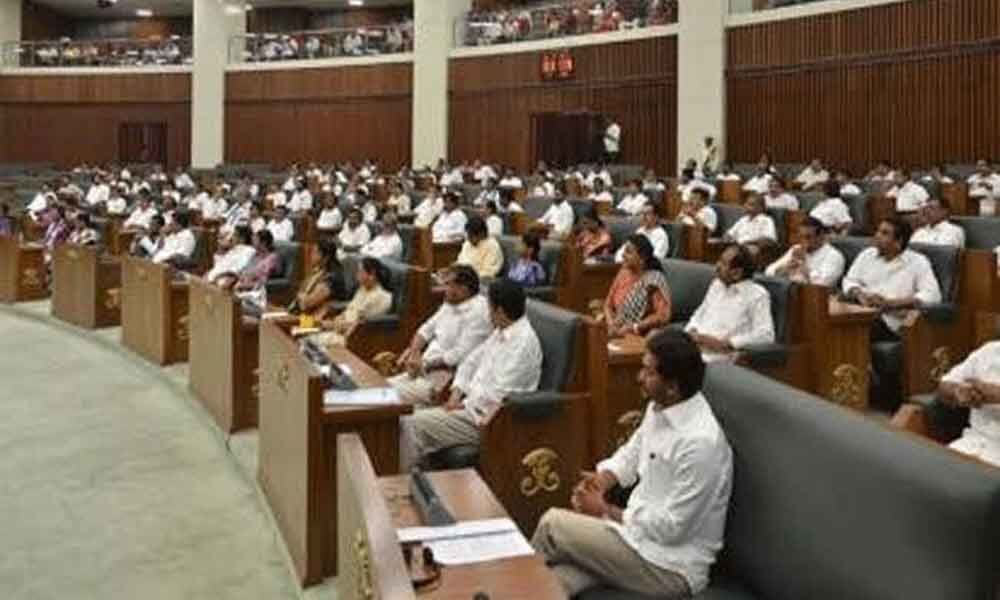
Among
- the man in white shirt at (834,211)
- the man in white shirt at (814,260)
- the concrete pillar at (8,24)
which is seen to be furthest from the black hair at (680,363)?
the concrete pillar at (8,24)

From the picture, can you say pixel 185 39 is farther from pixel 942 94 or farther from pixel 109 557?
pixel 109 557

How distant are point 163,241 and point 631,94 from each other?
9.33m

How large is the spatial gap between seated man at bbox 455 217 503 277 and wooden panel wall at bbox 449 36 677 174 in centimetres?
973

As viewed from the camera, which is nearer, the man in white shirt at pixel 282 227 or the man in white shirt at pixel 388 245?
the man in white shirt at pixel 388 245

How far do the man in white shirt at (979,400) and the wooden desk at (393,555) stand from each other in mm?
1817

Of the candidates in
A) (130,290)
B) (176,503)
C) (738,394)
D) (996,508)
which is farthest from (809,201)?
(996,508)

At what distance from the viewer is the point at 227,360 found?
6.88m

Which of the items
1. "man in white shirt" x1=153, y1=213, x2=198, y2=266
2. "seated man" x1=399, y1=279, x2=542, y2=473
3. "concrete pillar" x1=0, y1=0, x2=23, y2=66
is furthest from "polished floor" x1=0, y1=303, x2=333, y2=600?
"concrete pillar" x1=0, y1=0, x2=23, y2=66

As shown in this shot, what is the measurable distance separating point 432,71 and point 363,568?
66.3ft

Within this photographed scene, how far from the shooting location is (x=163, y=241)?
11891mm

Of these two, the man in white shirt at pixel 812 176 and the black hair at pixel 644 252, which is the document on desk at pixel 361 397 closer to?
the black hair at pixel 644 252

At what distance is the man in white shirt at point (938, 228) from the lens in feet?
27.0

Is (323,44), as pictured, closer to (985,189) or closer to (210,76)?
(210,76)

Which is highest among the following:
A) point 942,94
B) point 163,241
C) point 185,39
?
point 185,39
